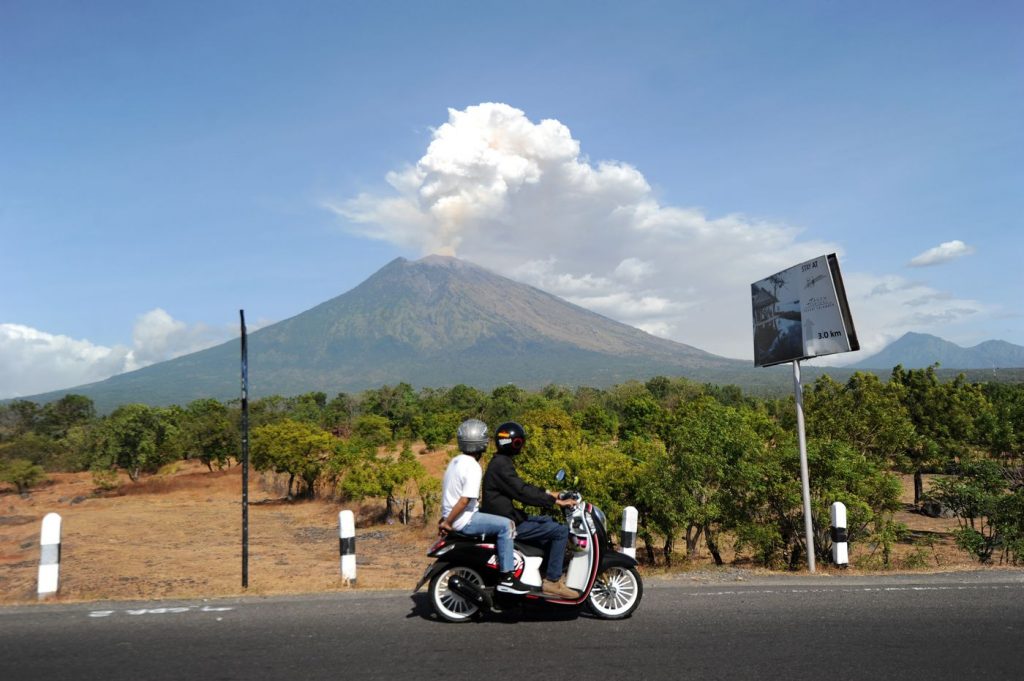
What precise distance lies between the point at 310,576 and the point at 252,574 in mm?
A: 1694

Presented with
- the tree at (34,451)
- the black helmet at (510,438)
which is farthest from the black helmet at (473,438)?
the tree at (34,451)

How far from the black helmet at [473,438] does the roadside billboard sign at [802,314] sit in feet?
22.4

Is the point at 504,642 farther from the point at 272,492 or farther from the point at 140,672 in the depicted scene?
the point at 272,492

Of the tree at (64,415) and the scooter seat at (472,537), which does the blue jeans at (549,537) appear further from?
the tree at (64,415)

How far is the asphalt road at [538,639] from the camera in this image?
559 cm

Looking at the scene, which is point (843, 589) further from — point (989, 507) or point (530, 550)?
point (989, 507)

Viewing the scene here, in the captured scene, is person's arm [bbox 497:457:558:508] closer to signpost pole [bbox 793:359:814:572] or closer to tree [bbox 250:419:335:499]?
signpost pole [bbox 793:359:814:572]

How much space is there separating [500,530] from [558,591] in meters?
0.89

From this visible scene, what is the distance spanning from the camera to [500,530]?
702cm

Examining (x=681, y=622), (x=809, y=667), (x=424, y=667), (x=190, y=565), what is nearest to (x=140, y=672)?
(x=424, y=667)

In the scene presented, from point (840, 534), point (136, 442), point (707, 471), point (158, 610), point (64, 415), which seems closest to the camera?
point (158, 610)

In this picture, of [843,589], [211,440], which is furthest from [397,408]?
[843,589]

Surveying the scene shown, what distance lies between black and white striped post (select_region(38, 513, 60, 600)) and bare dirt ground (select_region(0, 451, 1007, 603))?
172mm

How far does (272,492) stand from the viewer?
46469 millimetres
